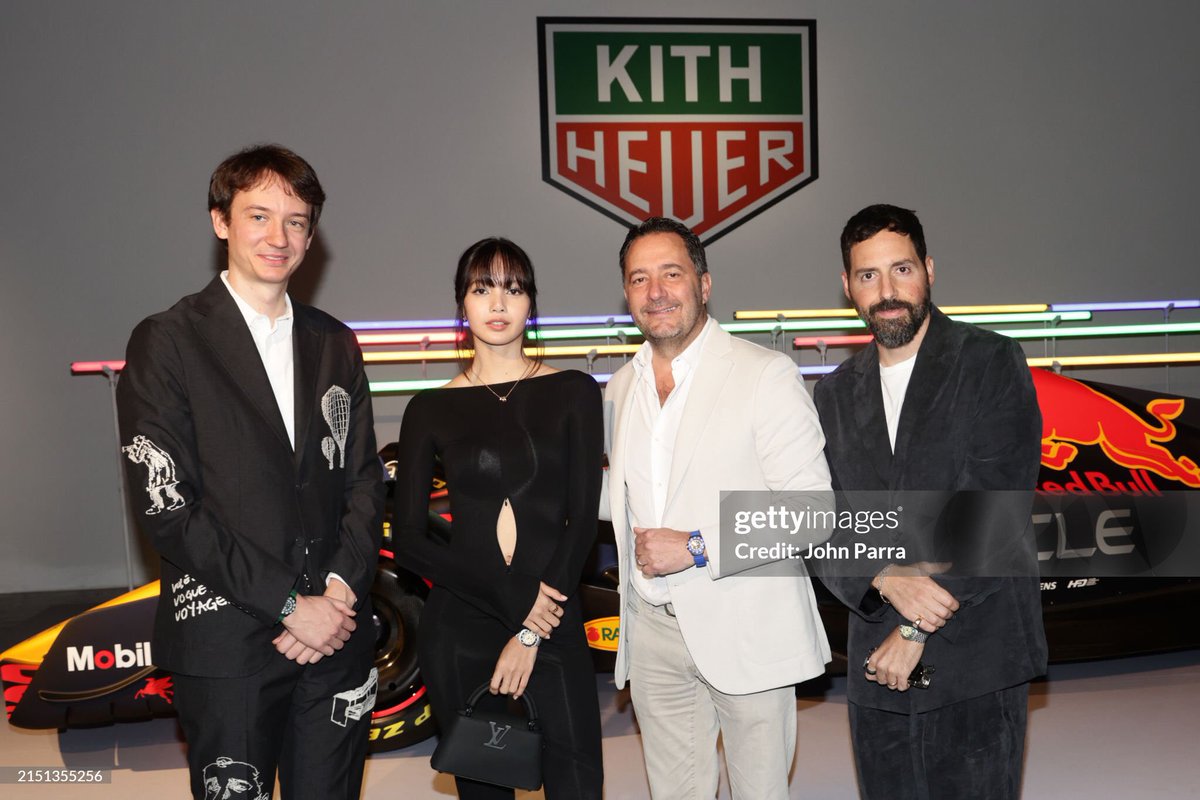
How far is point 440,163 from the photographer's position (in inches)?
235

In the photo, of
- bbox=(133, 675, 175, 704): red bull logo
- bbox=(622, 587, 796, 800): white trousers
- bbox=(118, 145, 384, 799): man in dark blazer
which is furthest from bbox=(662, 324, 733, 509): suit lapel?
bbox=(133, 675, 175, 704): red bull logo

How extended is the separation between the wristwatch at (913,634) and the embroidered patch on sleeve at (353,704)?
1.05 m

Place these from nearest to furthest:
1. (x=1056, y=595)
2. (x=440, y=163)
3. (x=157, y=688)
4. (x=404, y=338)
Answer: (x=157, y=688) → (x=1056, y=595) → (x=404, y=338) → (x=440, y=163)

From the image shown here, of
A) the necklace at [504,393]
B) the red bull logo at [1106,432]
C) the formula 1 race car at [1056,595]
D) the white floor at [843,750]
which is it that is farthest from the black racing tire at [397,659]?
the red bull logo at [1106,432]

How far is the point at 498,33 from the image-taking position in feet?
19.6

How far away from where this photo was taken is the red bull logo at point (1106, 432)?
3.03m

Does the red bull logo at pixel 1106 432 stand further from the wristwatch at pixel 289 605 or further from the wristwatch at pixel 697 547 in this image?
the wristwatch at pixel 289 605

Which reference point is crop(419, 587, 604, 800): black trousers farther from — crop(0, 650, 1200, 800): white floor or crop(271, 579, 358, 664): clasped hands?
crop(0, 650, 1200, 800): white floor

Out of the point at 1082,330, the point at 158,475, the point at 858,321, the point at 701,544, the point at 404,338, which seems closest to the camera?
the point at 158,475

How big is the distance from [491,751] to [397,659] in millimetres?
1163

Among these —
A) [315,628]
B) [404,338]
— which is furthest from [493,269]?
[404,338]

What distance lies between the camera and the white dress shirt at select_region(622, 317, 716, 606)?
1.97 m

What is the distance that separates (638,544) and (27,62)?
5638 millimetres

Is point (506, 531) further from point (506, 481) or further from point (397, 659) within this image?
point (397, 659)
